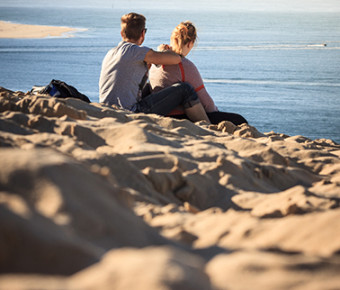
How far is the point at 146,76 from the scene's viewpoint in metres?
4.61

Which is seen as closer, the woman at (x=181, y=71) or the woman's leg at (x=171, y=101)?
the woman's leg at (x=171, y=101)

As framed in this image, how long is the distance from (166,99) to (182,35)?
→ 0.71 meters

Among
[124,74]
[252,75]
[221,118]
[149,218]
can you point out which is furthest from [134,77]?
[252,75]

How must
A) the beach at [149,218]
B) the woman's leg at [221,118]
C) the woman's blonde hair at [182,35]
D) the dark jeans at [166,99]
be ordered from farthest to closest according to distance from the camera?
the woman's leg at [221,118] < the woman's blonde hair at [182,35] < the dark jeans at [166,99] < the beach at [149,218]

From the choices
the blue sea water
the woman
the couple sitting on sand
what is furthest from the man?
the blue sea water

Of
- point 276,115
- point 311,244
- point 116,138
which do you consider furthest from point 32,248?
point 276,115

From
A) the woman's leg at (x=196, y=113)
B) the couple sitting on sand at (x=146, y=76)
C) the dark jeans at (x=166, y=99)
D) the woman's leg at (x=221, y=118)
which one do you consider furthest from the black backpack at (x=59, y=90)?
the woman's leg at (x=221, y=118)

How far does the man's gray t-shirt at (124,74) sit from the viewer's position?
444 centimetres

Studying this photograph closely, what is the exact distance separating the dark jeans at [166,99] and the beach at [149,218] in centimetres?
150

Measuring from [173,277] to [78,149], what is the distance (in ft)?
4.89

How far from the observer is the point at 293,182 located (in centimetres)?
299

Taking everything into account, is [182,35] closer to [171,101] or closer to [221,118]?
[171,101]

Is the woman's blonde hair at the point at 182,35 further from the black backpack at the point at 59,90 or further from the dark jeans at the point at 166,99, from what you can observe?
the black backpack at the point at 59,90

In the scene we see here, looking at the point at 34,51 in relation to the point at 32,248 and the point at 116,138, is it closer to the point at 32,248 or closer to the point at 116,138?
the point at 116,138
